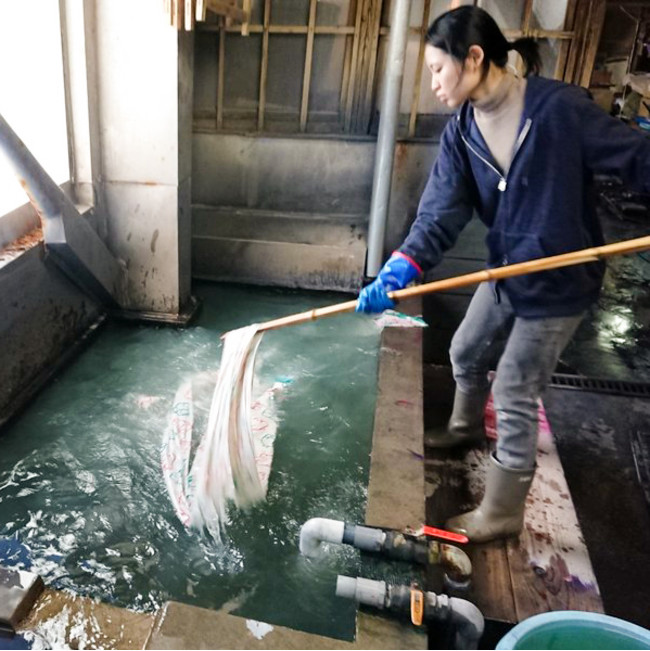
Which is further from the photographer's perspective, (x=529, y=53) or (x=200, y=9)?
(x=200, y=9)

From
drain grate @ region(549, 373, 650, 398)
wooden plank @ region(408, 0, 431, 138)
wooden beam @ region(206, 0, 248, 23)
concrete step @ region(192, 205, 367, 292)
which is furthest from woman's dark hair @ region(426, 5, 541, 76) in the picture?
wooden plank @ region(408, 0, 431, 138)

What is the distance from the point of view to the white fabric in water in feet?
9.75

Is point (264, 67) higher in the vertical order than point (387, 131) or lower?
higher

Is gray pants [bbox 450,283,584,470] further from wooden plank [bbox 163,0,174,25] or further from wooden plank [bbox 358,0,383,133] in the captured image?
wooden plank [bbox 358,0,383,133]

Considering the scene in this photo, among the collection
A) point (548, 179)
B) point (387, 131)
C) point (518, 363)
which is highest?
point (548, 179)

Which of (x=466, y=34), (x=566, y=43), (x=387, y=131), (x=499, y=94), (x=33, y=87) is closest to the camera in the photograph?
(x=466, y=34)

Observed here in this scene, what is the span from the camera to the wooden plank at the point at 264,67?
605 centimetres

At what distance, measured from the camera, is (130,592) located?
8.78 feet

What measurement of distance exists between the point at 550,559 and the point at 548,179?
1.88 meters

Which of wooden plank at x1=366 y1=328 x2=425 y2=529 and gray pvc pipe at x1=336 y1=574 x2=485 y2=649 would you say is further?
wooden plank at x1=366 y1=328 x2=425 y2=529

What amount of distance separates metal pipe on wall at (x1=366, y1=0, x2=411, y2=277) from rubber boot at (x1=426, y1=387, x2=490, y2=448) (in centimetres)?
253

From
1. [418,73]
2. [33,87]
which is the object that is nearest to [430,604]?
[33,87]

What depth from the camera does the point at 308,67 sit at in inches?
244

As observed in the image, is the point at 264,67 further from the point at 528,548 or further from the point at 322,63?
the point at 528,548
